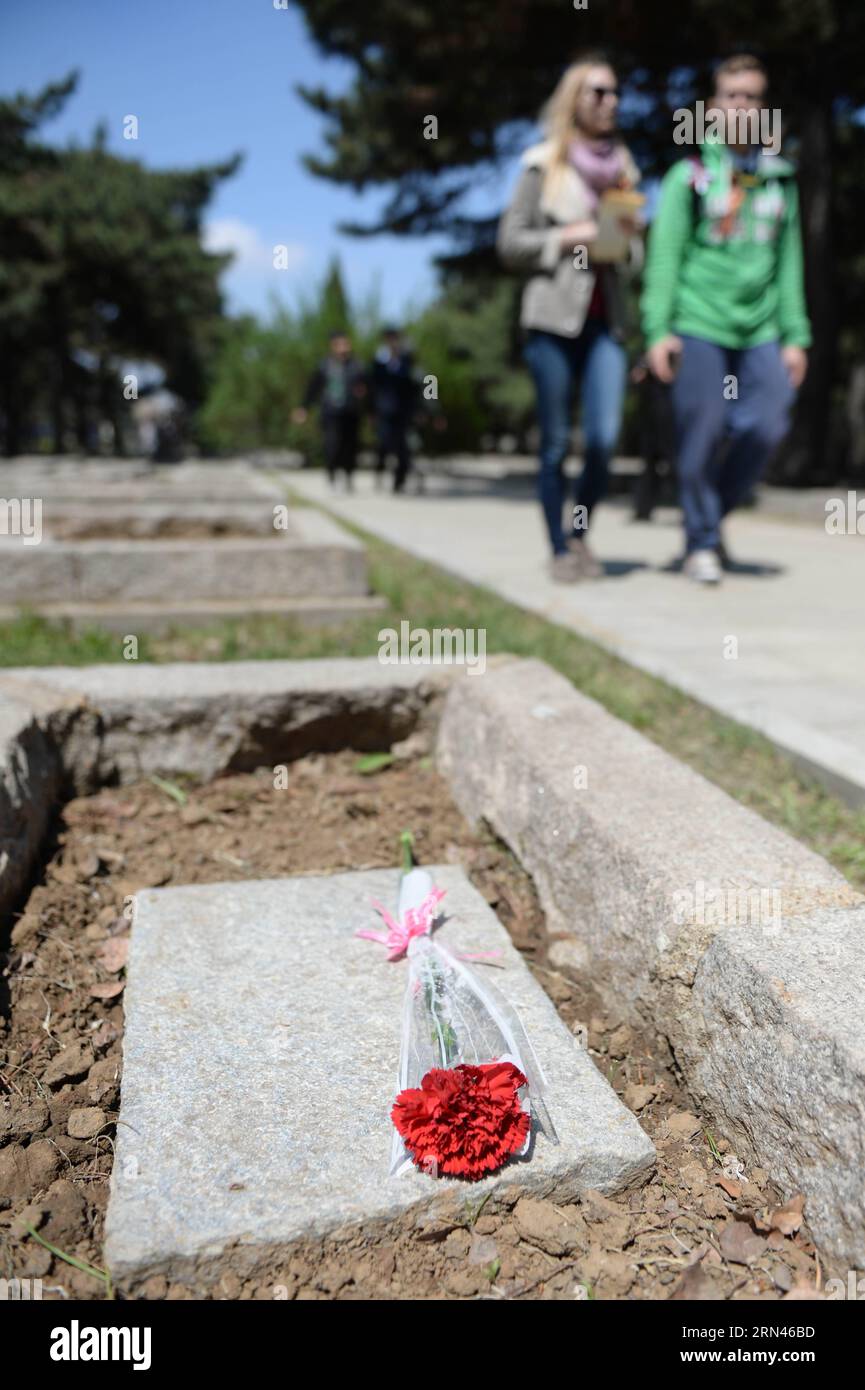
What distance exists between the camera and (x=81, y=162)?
1138 inches

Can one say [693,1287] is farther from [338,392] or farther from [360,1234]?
[338,392]

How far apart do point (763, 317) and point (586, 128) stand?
1.10 m

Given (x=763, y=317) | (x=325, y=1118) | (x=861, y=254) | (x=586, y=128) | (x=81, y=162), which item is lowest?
(x=325, y=1118)

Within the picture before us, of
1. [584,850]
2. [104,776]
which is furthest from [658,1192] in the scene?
[104,776]

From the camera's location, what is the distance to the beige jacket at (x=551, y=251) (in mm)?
4543

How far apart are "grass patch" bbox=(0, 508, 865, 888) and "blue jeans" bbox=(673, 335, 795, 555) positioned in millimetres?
1106

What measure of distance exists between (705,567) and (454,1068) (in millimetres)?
4071

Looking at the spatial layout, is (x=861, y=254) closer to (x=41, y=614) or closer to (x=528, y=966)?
(x=41, y=614)

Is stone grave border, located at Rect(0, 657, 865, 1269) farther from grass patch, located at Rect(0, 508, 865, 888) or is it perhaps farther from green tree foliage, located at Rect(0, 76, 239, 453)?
green tree foliage, located at Rect(0, 76, 239, 453)

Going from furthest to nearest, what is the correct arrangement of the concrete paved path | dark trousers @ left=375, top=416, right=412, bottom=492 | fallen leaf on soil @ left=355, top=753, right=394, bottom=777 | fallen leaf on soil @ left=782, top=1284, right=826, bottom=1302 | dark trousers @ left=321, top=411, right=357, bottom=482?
1. dark trousers @ left=321, top=411, right=357, bottom=482
2. dark trousers @ left=375, top=416, right=412, bottom=492
3. the concrete paved path
4. fallen leaf on soil @ left=355, top=753, right=394, bottom=777
5. fallen leaf on soil @ left=782, top=1284, right=826, bottom=1302

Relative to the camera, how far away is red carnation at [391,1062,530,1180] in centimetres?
124

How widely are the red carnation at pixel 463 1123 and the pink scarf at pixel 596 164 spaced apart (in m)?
4.24

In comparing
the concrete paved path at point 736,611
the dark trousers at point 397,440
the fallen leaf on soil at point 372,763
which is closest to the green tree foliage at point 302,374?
the dark trousers at point 397,440

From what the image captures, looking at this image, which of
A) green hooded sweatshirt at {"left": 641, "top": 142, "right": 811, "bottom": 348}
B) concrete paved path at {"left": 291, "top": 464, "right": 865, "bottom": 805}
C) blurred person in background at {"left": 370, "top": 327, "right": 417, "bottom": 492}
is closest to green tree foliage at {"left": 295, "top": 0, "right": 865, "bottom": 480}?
blurred person in background at {"left": 370, "top": 327, "right": 417, "bottom": 492}
